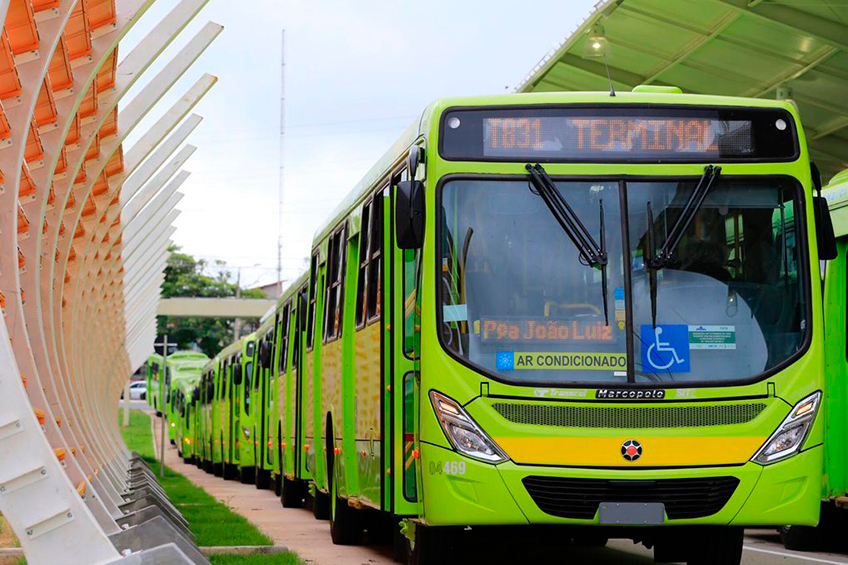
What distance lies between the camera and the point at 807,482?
32.6 feet

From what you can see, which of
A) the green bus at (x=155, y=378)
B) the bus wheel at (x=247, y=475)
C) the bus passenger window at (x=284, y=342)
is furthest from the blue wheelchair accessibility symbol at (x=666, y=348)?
the green bus at (x=155, y=378)

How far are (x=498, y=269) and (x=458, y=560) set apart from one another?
14.2 feet

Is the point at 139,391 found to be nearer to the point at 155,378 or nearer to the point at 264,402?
the point at 155,378

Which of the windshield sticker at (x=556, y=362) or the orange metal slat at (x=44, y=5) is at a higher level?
the orange metal slat at (x=44, y=5)

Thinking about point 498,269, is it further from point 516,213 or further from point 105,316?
point 105,316

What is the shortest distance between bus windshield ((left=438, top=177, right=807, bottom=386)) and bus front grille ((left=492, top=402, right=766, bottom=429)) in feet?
0.57

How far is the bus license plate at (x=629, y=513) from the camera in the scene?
9711 millimetres

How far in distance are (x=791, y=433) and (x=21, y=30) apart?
5511mm

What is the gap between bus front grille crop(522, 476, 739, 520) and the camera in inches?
384

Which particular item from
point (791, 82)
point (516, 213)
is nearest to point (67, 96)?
point (516, 213)

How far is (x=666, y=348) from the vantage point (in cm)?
1002

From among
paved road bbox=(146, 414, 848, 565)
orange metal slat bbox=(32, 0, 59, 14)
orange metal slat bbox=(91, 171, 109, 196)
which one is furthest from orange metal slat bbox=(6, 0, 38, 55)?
orange metal slat bbox=(91, 171, 109, 196)

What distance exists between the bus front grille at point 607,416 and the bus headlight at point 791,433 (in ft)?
1.22

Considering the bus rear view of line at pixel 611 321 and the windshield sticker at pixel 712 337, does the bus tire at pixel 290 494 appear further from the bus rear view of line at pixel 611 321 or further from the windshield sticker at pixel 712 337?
the windshield sticker at pixel 712 337
